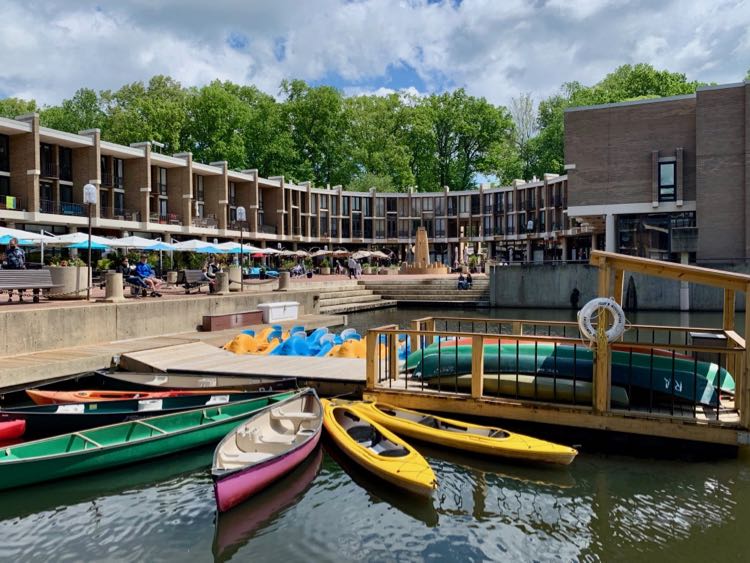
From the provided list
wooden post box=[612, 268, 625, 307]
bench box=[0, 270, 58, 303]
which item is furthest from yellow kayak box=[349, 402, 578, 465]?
bench box=[0, 270, 58, 303]

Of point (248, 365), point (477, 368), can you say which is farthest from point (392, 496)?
point (248, 365)

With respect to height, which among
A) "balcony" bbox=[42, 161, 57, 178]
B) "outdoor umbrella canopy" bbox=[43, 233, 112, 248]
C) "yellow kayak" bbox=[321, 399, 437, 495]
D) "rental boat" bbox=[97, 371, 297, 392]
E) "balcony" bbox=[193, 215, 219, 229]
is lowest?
"yellow kayak" bbox=[321, 399, 437, 495]

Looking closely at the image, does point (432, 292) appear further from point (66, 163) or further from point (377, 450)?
point (377, 450)

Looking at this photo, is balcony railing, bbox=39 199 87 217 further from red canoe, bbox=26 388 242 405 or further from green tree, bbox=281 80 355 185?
red canoe, bbox=26 388 242 405

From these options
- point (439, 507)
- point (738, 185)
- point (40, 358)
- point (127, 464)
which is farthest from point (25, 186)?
point (738, 185)

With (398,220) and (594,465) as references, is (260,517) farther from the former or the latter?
(398,220)

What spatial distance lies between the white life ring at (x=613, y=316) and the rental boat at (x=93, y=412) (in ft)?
17.3

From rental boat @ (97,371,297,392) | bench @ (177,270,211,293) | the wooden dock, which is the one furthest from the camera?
bench @ (177,270,211,293)

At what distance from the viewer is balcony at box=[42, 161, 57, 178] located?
42.3 metres

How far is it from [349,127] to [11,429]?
223ft

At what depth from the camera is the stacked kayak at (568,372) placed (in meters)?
8.25

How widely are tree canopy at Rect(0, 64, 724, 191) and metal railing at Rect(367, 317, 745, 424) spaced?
182 ft

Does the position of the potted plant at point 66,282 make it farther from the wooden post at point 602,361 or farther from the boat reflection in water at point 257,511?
the wooden post at point 602,361

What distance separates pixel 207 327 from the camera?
18.4 m
